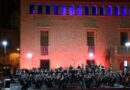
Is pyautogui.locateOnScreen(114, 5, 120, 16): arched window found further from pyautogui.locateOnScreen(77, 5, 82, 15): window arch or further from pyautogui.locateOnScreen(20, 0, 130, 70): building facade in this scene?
pyautogui.locateOnScreen(77, 5, 82, 15): window arch

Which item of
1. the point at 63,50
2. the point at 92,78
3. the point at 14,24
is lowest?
the point at 92,78

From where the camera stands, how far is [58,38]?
2096 inches

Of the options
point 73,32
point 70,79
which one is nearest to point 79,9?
point 73,32

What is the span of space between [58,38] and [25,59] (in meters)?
5.15

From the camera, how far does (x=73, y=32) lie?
53.5m

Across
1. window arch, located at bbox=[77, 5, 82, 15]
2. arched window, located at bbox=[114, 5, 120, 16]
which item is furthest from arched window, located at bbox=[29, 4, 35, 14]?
arched window, located at bbox=[114, 5, 120, 16]

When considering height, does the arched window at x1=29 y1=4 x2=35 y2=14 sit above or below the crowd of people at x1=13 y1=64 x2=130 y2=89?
above

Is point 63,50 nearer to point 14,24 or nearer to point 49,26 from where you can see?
point 49,26

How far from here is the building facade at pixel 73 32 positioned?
173 ft

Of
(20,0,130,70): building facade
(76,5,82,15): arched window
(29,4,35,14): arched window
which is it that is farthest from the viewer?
(76,5,82,15): arched window

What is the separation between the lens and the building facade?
52.7 meters

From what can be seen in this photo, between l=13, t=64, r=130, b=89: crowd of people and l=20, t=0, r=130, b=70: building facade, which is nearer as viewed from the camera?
l=13, t=64, r=130, b=89: crowd of people

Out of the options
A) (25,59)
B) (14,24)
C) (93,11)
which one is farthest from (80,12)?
(14,24)

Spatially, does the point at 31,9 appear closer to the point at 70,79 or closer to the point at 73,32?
the point at 73,32
